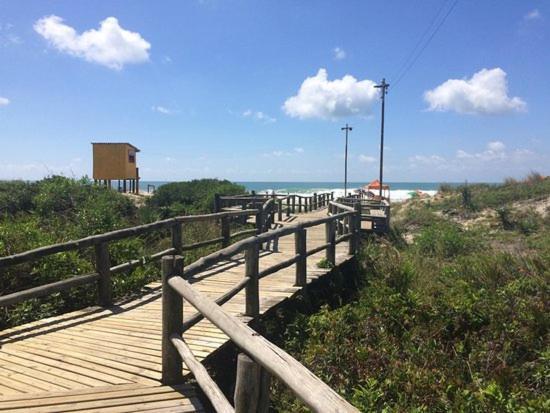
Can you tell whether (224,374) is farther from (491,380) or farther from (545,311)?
(545,311)

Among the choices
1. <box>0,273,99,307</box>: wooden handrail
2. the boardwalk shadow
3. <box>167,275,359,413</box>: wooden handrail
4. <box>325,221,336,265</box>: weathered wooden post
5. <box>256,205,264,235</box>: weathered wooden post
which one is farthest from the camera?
<box>256,205,264,235</box>: weathered wooden post

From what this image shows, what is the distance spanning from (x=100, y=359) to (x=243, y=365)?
251 centimetres

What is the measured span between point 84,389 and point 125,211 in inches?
549

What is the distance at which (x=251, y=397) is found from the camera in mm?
2393

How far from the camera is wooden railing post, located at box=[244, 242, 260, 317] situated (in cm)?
533

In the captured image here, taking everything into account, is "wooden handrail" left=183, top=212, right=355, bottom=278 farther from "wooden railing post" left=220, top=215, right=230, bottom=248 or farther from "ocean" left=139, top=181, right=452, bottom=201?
"ocean" left=139, top=181, right=452, bottom=201

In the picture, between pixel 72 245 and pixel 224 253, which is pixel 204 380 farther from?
pixel 72 245

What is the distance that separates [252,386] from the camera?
7.84 feet

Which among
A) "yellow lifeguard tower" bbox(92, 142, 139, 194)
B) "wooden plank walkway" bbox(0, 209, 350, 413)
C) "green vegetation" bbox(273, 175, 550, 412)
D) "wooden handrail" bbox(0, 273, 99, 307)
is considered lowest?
"green vegetation" bbox(273, 175, 550, 412)

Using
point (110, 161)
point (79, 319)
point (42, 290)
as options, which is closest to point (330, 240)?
point (79, 319)

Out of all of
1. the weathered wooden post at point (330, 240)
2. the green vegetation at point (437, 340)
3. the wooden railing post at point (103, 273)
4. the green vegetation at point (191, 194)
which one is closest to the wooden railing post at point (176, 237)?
the wooden railing post at point (103, 273)

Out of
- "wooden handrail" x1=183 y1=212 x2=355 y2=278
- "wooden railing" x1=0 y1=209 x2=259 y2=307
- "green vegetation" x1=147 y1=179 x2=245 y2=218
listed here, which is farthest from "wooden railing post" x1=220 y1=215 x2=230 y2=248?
"green vegetation" x1=147 y1=179 x2=245 y2=218

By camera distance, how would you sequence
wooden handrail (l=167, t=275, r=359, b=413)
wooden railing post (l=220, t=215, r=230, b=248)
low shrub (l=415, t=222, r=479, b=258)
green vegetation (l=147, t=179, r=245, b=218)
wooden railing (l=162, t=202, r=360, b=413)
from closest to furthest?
wooden handrail (l=167, t=275, r=359, b=413)
wooden railing (l=162, t=202, r=360, b=413)
wooden railing post (l=220, t=215, r=230, b=248)
low shrub (l=415, t=222, r=479, b=258)
green vegetation (l=147, t=179, r=245, b=218)

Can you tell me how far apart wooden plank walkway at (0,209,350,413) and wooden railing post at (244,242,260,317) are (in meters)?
0.35
